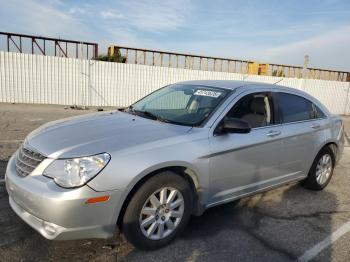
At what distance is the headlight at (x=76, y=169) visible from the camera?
271 centimetres

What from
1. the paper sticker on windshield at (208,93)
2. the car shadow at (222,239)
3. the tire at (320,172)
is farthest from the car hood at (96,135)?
the tire at (320,172)

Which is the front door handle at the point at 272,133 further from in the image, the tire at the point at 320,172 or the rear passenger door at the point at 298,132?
the tire at the point at 320,172

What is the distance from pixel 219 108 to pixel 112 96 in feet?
46.7

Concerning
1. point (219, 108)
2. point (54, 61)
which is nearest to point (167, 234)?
point (219, 108)

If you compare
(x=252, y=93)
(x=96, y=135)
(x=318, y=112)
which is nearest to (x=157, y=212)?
(x=96, y=135)

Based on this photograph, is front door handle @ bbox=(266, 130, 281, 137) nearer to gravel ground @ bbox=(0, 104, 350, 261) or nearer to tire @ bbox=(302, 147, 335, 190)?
gravel ground @ bbox=(0, 104, 350, 261)

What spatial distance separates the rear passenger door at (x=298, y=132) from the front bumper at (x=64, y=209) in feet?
7.92

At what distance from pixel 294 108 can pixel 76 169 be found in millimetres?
3142

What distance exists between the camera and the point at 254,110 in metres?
4.07

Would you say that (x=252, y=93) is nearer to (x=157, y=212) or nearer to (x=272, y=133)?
(x=272, y=133)

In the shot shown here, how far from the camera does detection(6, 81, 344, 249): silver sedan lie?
2.75 meters

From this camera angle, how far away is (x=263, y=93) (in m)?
→ 4.24

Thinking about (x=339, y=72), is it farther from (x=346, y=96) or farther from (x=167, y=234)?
(x=167, y=234)

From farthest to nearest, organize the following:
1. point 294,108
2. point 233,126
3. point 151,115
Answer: point 294,108 < point 151,115 < point 233,126
